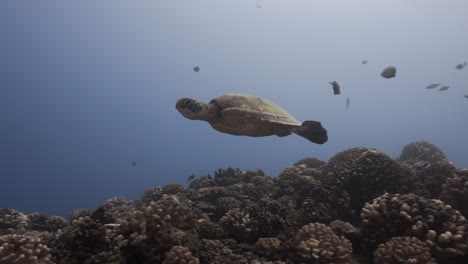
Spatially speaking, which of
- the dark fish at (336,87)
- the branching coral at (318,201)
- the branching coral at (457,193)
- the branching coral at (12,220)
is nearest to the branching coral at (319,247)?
the branching coral at (318,201)

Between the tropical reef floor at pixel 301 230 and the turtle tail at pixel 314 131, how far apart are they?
37.9 inches

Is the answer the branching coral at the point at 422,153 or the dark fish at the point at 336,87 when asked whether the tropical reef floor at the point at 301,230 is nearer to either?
the dark fish at the point at 336,87

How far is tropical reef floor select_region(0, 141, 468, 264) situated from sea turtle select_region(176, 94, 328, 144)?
4.70 feet

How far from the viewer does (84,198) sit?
341ft

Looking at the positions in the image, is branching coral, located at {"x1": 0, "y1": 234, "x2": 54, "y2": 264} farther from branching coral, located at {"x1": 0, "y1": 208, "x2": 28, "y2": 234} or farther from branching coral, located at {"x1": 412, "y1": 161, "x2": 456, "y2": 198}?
branching coral, located at {"x1": 412, "y1": 161, "x2": 456, "y2": 198}

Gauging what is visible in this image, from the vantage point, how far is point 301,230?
17.4ft

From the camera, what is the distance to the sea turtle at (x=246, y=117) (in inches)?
281

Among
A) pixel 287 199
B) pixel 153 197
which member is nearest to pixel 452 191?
pixel 287 199

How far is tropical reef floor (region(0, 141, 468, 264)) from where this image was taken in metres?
4.52

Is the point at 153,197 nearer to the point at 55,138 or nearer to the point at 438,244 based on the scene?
the point at 438,244

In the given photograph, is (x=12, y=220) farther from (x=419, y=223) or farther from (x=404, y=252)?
(x=419, y=223)

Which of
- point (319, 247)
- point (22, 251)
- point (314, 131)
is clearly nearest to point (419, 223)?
point (319, 247)

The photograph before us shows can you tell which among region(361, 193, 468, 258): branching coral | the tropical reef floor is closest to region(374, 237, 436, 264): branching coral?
the tropical reef floor

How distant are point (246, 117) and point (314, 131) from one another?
6.41ft
